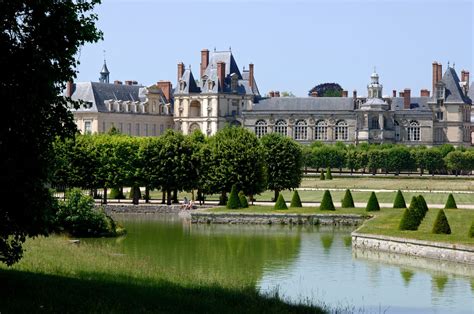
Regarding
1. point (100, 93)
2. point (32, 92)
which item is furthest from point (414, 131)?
point (32, 92)

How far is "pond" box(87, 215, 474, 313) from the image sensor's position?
19391mm

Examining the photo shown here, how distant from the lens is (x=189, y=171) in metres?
42.6

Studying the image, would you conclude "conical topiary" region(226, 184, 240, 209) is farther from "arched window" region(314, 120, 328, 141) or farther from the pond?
"arched window" region(314, 120, 328, 141)

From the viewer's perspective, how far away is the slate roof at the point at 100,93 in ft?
242

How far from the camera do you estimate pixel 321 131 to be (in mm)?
87500

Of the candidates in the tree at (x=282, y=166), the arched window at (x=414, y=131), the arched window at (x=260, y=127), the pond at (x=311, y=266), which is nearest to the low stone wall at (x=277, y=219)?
the pond at (x=311, y=266)

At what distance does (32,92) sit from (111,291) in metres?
3.58

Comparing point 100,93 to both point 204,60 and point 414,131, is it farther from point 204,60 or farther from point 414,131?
point 414,131

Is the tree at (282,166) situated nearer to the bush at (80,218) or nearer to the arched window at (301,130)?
the bush at (80,218)

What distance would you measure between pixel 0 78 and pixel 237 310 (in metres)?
4.72

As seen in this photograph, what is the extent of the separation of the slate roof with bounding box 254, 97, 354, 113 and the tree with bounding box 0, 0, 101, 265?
73874 mm

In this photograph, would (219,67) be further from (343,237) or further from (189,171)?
(343,237)

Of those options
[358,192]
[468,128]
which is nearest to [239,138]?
[358,192]

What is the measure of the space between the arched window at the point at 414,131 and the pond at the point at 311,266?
54665 millimetres
